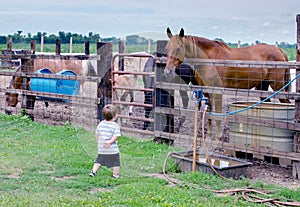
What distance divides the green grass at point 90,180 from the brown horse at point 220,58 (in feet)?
4.20

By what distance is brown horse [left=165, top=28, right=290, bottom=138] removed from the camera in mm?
7508

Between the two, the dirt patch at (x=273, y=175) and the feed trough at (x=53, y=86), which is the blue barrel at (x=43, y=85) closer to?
the feed trough at (x=53, y=86)

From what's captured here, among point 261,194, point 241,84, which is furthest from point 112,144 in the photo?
point 241,84

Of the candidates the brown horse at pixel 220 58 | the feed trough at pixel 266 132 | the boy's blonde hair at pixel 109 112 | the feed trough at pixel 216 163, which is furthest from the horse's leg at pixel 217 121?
the boy's blonde hair at pixel 109 112

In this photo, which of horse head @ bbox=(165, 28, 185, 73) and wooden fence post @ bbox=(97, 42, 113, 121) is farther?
wooden fence post @ bbox=(97, 42, 113, 121)

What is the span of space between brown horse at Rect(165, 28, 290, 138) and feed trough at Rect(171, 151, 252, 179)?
3.69 feet

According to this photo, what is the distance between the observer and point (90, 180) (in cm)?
558

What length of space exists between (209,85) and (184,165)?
5.83 ft

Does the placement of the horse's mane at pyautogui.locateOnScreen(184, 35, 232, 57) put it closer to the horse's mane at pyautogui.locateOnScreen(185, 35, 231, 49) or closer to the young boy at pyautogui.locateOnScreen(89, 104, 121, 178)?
the horse's mane at pyautogui.locateOnScreen(185, 35, 231, 49)

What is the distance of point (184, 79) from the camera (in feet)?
26.5

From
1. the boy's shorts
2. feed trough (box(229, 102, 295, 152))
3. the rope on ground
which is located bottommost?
the rope on ground

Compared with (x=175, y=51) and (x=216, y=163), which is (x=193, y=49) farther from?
(x=216, y=163)

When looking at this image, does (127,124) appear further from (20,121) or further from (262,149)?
(262,149)

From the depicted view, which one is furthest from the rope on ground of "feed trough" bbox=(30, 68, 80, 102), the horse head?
"feed trough" bbox=(30, 68, 80, 102)
